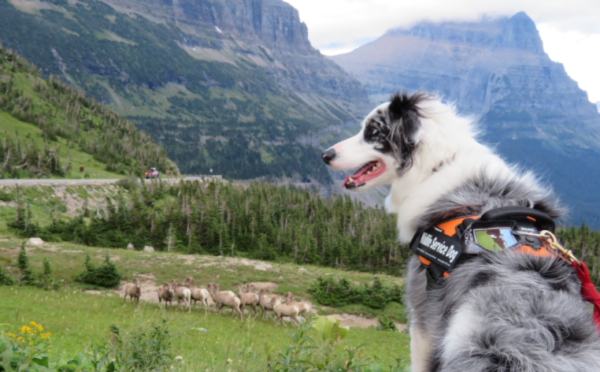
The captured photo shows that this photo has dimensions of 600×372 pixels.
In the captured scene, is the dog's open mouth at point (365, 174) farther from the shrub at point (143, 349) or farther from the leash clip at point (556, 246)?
the shrub at point (143, 349)

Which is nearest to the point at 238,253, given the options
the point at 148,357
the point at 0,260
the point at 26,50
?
the point at 0,260

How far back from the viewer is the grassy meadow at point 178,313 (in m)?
4.63

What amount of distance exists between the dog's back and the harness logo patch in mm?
108

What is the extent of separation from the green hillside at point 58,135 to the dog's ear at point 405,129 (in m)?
54.0

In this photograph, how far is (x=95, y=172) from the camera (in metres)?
55.1

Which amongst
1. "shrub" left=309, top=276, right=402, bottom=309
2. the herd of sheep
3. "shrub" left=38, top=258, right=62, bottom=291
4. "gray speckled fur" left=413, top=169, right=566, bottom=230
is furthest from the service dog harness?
"shrub" left=309, top=276, right=402, bottom=309

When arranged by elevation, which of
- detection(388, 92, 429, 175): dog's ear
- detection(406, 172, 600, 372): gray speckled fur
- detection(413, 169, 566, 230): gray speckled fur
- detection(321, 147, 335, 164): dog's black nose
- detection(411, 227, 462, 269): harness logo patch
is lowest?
detection(406, 172, 600, 372): gray speckled fur

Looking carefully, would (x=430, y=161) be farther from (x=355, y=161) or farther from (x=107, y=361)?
(x=107, y=361)

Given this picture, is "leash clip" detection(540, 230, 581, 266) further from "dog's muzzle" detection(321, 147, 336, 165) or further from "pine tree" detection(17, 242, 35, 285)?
"pine tree" detection(17, 242, 35, 285)

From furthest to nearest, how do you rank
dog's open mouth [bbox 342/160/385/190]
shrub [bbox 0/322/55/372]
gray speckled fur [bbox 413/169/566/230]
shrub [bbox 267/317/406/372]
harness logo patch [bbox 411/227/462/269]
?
dog's open mouth [bbox 342/160/385/190], shrub [bbox 267/317/406/372], shrub [bbox 0/322/55/372], gray speckled fur [bbox 413/169/566/230], harness logo patch [bbox 411/227/462/269]

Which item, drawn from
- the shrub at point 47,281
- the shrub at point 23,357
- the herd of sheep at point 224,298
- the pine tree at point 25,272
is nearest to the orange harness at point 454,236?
the shrub at point 23,357

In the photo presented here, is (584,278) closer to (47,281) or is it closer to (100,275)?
(47,281)

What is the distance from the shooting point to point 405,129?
318 centimetres

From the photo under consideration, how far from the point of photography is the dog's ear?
3.15 metres
